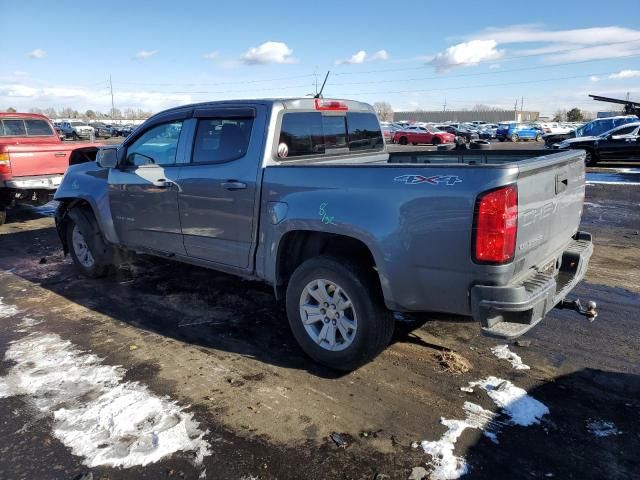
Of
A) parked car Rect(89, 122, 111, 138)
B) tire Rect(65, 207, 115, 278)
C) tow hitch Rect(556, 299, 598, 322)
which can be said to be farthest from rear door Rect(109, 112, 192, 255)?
parked car Rect(89, 122, 111, 138)

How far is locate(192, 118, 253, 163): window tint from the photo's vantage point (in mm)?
4254

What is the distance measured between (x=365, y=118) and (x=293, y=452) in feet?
11.6

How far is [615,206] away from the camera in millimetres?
10664

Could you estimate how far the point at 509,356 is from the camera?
3.97 metres

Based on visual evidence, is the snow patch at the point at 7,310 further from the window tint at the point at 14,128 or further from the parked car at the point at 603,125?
the parked car at the point at 603,125

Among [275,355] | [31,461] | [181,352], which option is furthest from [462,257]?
[31,461]

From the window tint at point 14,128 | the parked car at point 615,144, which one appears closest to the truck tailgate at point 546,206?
the window tint at point 14,128

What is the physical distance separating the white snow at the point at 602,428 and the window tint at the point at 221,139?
10.3 ft

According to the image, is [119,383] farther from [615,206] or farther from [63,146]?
[615,206]

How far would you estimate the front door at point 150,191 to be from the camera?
15.9 ft

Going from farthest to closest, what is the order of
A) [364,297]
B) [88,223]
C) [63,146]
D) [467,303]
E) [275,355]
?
[63,146] < [88,223] < [275,355] < [364,297] < [467,303]

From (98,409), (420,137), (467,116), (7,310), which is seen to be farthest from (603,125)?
(467,116)

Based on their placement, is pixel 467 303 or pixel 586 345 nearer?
pixel 467 303

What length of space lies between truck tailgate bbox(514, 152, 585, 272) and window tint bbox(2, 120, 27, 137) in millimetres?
11262
